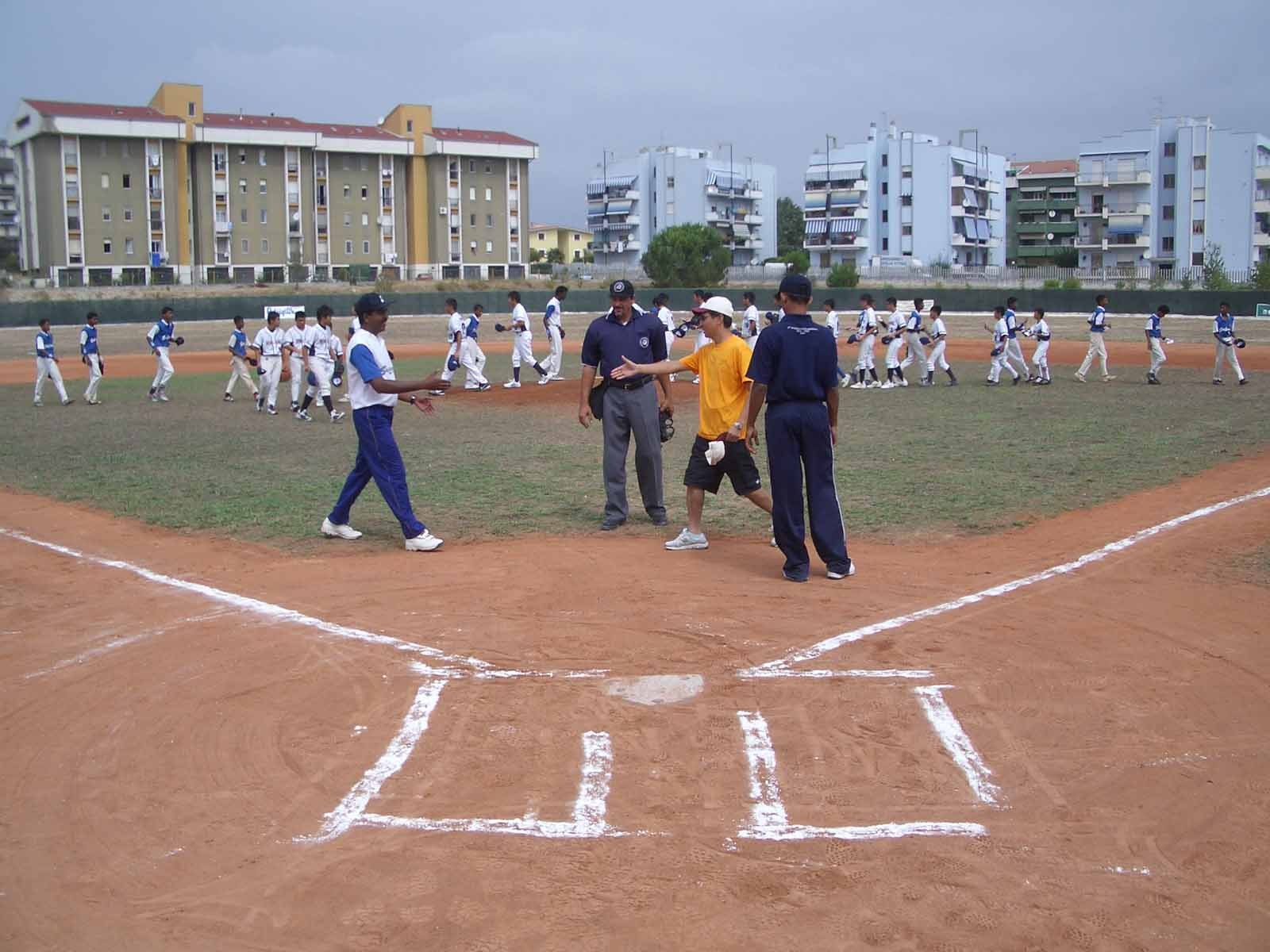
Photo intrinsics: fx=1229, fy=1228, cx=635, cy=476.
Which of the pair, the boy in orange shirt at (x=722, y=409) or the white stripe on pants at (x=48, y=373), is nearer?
the boy in orange shirt at (x=722, y=409)

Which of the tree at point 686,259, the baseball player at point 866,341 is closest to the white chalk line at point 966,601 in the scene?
the baseball player at point 866,341

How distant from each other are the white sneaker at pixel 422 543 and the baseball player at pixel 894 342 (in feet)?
66.5

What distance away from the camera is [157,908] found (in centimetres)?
453

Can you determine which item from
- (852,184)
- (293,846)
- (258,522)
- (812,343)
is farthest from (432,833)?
(852,184)

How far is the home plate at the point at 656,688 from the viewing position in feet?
22.0

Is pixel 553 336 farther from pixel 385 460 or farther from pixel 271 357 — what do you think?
pixel 385 460

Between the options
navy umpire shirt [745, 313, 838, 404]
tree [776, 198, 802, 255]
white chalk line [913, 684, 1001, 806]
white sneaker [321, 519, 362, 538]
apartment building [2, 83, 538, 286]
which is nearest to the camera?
white chalk line [913, 684, 1001, 806]

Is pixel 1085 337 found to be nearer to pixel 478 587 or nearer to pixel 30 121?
pixel 478 587

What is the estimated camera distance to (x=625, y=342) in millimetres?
11492

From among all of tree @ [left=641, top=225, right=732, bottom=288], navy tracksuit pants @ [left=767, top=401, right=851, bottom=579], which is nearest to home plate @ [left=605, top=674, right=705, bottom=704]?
navy tracksuit pants @ [left=767, top=401, right=851, bottom=579]

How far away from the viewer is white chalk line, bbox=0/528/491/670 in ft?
25.0

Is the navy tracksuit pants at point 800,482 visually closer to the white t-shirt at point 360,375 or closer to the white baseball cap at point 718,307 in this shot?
the white baseball cap at point 718,307

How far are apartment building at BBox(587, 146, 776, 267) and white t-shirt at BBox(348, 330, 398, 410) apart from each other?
A: 12041 cm

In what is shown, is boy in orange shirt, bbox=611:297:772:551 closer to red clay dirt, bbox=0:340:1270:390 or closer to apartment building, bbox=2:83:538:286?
red clay dirt, bbox=0:340:1270:390
